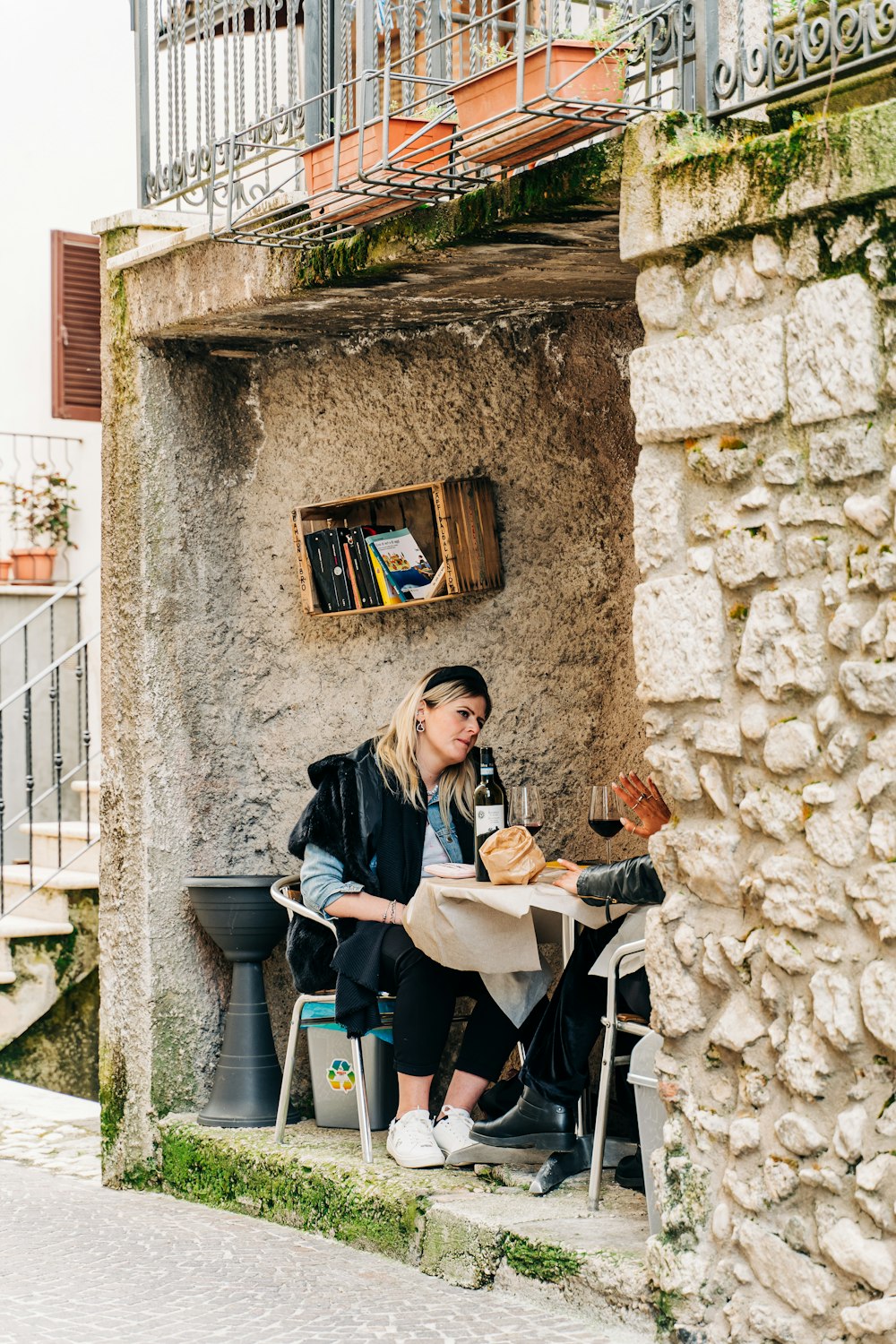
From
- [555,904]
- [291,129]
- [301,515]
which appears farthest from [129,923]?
[291,129]

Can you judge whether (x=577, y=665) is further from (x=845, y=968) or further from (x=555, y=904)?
(x=845, y=968)

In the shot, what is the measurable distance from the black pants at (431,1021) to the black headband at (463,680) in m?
0.75

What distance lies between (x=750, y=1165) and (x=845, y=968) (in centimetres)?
51

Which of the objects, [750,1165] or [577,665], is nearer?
[750,1165]

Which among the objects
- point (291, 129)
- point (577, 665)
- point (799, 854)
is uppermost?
point (291, 129)

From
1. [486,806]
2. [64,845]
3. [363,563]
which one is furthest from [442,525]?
[64,845]

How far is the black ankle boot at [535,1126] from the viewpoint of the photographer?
424cm

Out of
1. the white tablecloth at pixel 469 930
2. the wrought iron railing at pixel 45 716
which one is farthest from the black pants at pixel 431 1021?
the wrought iron railing at pixel 45 716

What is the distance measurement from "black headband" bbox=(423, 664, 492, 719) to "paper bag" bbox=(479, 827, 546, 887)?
2.13 ft

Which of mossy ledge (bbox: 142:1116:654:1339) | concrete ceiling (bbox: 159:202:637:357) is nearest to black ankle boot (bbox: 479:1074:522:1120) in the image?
mossy ledge (bbox: 142:1116:654:1339)

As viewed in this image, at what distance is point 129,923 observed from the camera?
5324mm

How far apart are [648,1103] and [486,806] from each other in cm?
104

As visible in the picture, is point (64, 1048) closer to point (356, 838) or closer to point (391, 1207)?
point (356, 838)

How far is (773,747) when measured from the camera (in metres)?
3.24
